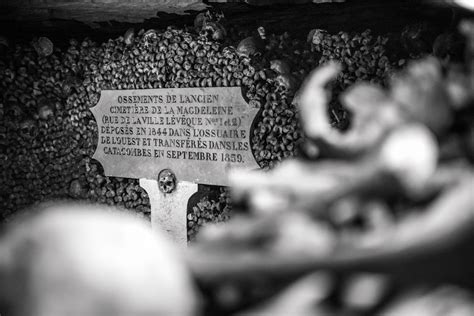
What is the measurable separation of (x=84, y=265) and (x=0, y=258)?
2.4 inches

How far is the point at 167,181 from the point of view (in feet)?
12.0

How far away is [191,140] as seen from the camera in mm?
3578

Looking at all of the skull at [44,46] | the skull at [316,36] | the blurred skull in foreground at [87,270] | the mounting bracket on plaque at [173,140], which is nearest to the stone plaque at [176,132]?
the mounting bracket on plaque at [173,140]

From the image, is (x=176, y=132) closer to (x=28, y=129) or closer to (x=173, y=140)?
(x=173, y=140)

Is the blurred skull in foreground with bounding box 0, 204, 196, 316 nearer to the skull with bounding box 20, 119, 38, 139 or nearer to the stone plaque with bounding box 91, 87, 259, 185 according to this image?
the stone plaque with bounding box 91, 87, 259, 185

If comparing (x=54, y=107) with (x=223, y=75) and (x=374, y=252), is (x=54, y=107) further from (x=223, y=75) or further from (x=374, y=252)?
(x=374, y=252)

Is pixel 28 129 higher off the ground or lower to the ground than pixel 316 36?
lower

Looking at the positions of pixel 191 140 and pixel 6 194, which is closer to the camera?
pixel 191 140

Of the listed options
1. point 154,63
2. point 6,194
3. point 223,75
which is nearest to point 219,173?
point 223,75

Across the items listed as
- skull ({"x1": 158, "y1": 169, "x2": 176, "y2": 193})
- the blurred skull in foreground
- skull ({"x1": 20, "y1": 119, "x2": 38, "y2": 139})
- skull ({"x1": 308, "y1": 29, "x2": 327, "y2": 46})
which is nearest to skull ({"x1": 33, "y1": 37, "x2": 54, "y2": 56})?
skull ({"x1": 20, "y1": 119, "x2": 38, "y2": 139})

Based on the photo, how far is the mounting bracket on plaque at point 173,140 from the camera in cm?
338

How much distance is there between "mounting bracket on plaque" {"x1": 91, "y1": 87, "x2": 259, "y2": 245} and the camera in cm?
338

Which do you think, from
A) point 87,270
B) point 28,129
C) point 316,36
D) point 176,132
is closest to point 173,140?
point 176,132

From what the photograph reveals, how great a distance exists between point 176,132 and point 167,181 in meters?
0.30
